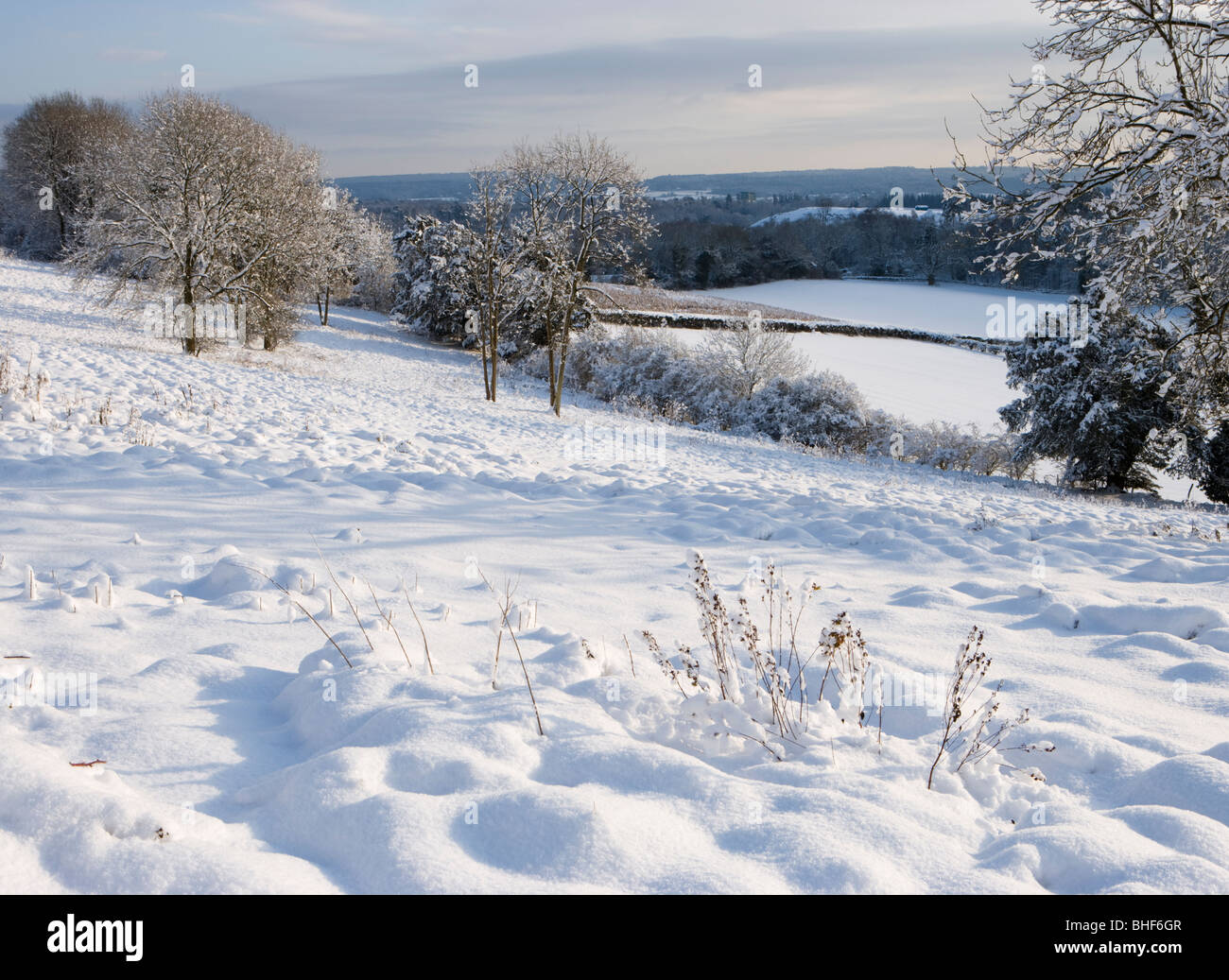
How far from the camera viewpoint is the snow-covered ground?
203 ft

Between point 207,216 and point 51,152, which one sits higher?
point 51,152

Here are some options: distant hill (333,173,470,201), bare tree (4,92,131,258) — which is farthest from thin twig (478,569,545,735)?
distant hill (333,173,470,201)

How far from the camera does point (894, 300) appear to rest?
72312 millimetres

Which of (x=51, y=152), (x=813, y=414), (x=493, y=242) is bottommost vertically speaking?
(x=813, y=414)

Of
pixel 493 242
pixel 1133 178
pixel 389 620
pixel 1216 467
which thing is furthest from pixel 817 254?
pixel 389 620

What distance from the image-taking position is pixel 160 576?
4.68 metres

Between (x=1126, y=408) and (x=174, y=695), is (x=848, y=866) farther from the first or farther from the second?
(x=1126, y=408)

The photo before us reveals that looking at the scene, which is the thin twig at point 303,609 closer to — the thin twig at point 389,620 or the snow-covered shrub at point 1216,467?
the thin twig at point 389,620

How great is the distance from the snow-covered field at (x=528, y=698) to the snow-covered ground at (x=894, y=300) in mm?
56595

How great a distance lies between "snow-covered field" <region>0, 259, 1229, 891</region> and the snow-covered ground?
56595 millimetres

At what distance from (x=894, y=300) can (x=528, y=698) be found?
76.1m

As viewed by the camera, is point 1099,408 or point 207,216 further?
point 207,216

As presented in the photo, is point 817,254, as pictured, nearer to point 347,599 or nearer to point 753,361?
point 753,361
